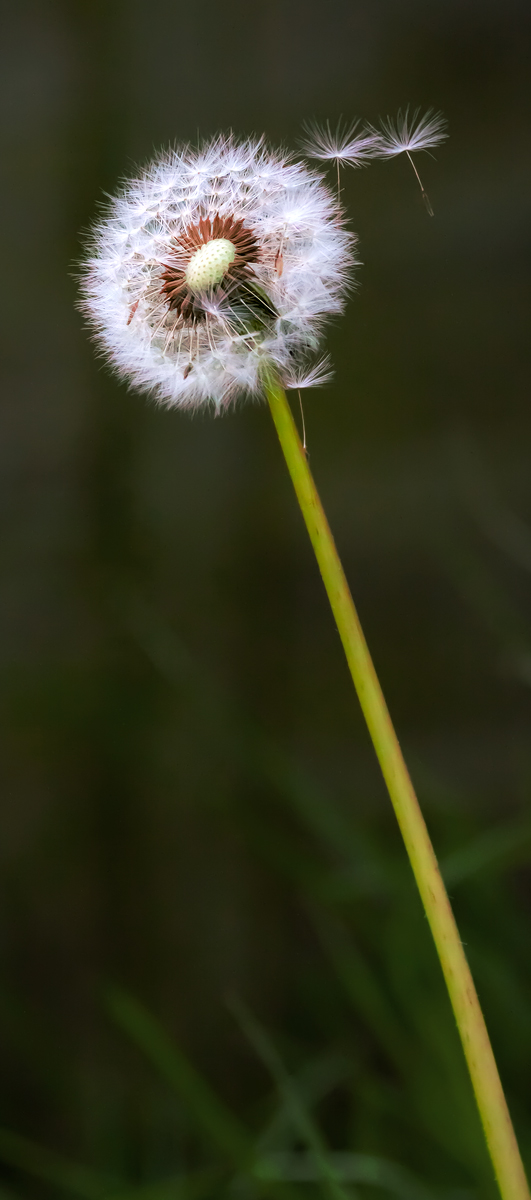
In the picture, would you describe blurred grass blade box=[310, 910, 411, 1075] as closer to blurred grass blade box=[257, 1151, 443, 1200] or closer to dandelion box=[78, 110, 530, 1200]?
blurred grass blade box=[257, 1151, 443, 1200]

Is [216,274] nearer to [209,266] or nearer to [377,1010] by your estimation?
[209,266]

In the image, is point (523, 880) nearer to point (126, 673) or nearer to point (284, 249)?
point (126, 673)

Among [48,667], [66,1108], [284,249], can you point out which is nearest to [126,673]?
[48,667]

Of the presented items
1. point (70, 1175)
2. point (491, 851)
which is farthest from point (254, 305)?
point (70, 1175)

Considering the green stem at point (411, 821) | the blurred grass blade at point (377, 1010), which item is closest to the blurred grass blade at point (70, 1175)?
the blurred grass blade at point (377, 1010)

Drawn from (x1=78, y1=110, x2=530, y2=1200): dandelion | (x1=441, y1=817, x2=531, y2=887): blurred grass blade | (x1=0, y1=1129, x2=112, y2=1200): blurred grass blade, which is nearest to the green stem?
(x1=78, y1=110, x2=530, y2=1200): dandelion

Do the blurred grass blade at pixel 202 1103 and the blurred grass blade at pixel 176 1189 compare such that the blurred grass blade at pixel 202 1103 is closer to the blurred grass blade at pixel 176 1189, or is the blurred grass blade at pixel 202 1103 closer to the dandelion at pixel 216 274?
the blurred grass blade at pixel 176 1189

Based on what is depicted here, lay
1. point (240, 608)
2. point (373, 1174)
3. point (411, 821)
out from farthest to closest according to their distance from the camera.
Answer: point (240, 608)
point (373, 1174)
point (411, 821)
